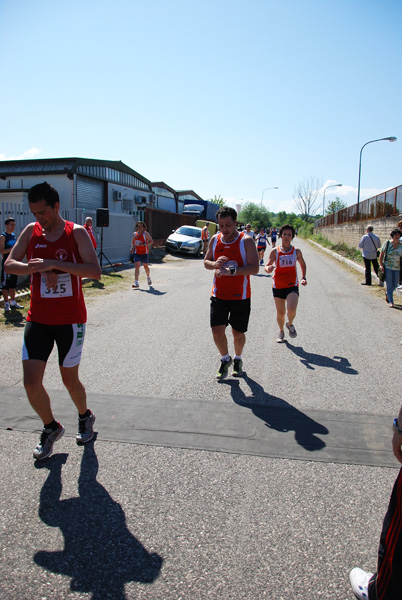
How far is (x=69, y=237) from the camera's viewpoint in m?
3.41

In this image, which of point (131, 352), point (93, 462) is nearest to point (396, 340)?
point (131, 352)

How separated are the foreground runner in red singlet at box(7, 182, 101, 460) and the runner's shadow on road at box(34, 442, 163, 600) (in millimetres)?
599

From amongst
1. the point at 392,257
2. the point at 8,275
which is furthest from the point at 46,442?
the point at 392,257

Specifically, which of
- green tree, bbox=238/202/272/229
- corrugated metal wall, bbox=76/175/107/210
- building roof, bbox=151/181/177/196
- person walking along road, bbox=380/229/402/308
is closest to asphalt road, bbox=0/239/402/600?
person walking along road, bbox=380/229/402/308

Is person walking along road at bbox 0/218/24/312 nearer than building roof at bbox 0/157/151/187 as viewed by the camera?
Yes

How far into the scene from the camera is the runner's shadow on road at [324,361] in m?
5.88

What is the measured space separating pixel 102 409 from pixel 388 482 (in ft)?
8.30

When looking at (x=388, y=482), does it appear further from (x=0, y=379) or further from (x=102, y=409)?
(x=0, y=379)

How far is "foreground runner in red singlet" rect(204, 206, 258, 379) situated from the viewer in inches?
195

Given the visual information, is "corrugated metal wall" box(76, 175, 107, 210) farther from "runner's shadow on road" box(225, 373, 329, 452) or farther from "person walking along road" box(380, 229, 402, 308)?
"runner's shadow on road" box(225, 373, 329, 452)

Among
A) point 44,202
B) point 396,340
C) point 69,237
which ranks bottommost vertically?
point 396,340

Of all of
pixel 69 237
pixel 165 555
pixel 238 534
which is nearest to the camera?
pixel 165 555

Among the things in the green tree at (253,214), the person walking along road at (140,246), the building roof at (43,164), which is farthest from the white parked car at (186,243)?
the green tree at (253,214)

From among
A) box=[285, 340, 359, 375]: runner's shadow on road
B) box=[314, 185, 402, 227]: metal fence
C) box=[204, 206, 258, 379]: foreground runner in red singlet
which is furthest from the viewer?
box=[314, 185, 402, 227]: metal fence
